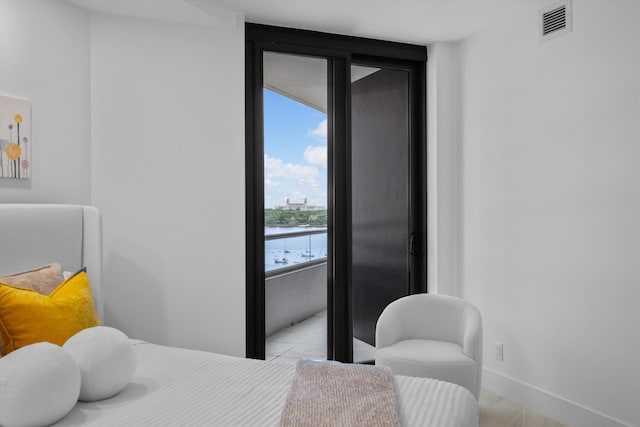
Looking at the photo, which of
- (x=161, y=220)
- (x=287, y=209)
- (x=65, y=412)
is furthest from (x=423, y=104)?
(x=65, y=412)

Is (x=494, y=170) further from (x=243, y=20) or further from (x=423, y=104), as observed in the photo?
(x=243, y=20)

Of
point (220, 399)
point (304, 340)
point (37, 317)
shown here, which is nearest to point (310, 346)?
point (304, 340)

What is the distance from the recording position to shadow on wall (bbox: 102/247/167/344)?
9.00ft

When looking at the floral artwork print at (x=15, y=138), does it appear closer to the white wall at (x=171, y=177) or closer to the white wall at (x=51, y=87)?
the white wall at (x=51, y=87)

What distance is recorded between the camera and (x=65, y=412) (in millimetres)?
1420

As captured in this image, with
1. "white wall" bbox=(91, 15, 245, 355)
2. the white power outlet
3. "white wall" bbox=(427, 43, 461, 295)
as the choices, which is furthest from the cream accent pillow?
the white power outlet

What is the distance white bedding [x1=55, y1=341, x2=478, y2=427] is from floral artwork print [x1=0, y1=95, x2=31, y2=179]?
1195 mm

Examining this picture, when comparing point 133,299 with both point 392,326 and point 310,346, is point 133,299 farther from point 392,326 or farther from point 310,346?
point 392,326

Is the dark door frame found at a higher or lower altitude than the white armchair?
higher

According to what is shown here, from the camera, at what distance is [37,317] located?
181 centimetres

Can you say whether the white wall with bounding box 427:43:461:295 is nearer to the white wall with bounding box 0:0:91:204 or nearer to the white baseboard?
the white baseboard

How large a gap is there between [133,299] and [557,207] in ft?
8.54

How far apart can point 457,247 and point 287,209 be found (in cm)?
133

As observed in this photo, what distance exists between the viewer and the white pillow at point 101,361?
1.54m
